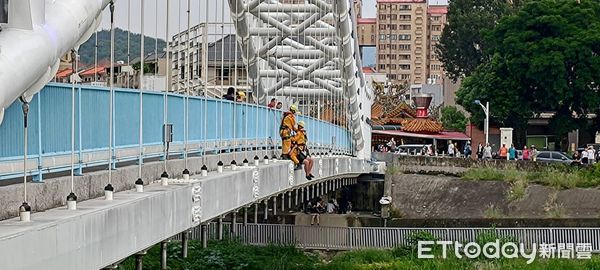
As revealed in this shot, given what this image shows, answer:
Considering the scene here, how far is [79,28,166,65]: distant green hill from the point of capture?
11.0 m

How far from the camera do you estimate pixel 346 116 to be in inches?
1812

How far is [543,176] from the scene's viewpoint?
44.5 metres

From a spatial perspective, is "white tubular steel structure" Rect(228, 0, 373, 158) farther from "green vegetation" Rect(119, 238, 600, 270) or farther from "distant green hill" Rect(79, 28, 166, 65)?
"distant green hill" Rect(79, 28, 166, 65)

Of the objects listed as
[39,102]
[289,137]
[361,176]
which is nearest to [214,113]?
[289,137]

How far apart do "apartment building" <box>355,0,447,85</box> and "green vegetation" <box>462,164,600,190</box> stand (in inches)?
4600

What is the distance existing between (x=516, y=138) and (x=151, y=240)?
5759 centimetres

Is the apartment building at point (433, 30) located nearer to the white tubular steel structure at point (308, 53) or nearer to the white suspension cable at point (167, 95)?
the white tubular steel structure at point (308, 53)

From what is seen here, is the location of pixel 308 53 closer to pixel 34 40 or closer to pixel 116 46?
pixel 116 46

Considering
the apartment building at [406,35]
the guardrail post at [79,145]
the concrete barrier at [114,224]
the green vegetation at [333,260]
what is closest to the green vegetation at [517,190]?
the green vegetation at [333,260]

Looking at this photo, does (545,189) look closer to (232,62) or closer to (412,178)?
(412,178)

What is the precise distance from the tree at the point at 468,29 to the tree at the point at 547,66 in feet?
61.5

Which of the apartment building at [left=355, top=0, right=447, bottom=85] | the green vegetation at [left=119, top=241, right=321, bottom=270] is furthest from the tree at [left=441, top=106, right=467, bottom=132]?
the apartment building at [left=355, top=0, right=447, bottom=85]

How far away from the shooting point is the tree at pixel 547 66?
61.8 meters

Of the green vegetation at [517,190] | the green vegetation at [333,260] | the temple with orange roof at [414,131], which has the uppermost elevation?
the temple with orange roof at [414,131]
